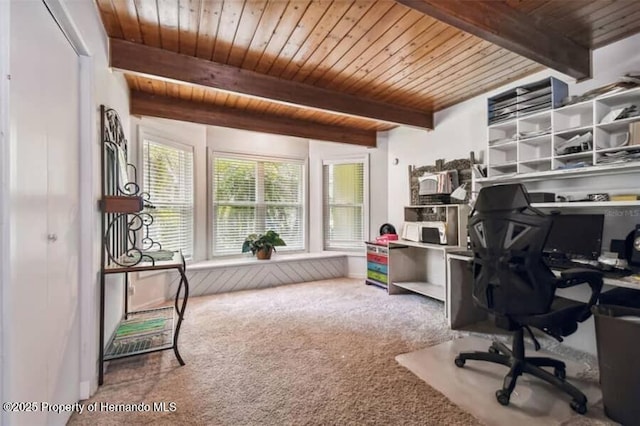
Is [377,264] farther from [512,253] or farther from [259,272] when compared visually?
[512,253]

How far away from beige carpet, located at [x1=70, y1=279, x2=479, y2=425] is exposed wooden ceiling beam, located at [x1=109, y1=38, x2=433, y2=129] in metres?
2.33

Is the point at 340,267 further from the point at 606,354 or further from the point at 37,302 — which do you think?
the point at 37,302

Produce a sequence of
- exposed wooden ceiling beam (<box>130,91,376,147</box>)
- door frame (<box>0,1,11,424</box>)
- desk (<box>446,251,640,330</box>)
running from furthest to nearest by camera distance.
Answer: exposed wooden ceiling beam (<box>130,91,376,147</box>)
desk (<box>446,251,640,330</box>)
door frame (<box>0,1,11,424</box>)

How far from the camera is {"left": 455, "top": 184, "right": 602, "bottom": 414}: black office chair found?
62.5 inches

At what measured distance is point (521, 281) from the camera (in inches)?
64.6

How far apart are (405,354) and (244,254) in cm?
305

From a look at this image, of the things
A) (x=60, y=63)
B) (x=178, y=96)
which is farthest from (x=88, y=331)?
(x=178, y=96)

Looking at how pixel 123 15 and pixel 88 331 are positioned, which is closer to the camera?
pixel 88 331

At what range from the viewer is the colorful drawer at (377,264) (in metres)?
3.95

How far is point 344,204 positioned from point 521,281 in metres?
3.49

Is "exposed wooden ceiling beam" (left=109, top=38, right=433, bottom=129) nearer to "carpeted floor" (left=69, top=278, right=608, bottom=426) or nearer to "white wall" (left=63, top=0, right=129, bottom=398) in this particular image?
"white wall" (left=63, top=0, right=129, bottom=398)

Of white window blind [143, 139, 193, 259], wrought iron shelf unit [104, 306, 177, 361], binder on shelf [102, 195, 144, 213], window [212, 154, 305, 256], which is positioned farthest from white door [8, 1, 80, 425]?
window [212, 154, 305, 256]

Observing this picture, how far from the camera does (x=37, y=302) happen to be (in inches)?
46.8

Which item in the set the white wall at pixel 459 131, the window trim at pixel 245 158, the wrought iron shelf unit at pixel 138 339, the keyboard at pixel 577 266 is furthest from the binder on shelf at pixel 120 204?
the white wall at pixel 459 131
